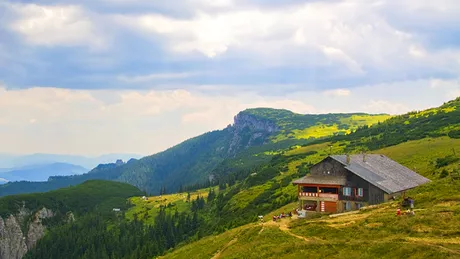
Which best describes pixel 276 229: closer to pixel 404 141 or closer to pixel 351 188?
pixel 351 188

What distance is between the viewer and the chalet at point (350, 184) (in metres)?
76.8

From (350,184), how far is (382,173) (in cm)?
892

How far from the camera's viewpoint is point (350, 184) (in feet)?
260

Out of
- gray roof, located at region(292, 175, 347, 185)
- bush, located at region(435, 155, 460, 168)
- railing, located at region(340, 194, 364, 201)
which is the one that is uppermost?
bush, located at region(435, 155, 460, 168)

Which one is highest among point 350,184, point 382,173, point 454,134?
point 454,134

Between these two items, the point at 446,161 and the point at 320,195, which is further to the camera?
the point at 446,161

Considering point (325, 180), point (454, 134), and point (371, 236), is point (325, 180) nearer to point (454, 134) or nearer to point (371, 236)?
point (371, 236)

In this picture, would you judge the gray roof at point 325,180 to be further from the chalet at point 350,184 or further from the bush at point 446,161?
the bush at point 446,161

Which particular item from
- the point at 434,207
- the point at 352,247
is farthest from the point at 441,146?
the point at 352,247

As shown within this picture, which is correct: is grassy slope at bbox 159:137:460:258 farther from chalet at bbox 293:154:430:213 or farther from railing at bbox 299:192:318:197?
railing at bbox 299:192:318:197

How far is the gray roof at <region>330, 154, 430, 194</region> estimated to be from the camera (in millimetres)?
78150

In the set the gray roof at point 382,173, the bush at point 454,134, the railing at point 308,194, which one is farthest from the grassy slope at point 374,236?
the bush at point 454,134

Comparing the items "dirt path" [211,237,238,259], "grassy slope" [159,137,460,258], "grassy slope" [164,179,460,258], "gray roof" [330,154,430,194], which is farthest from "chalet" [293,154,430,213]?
"dirt path" [211,237,238,259]

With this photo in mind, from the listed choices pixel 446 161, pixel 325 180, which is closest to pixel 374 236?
pixel 325 180
